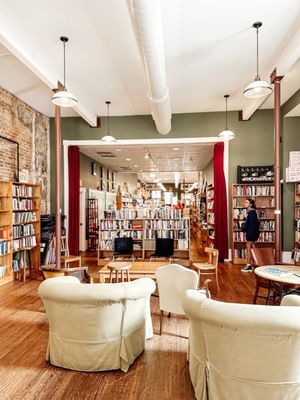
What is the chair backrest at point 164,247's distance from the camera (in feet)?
23.9

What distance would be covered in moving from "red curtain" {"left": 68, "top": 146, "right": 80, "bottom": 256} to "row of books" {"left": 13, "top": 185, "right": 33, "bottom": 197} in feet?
4.99

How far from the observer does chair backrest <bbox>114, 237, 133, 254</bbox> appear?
759 centimetres

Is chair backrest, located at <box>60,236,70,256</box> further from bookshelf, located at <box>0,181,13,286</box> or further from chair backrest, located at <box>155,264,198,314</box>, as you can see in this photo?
chair backrest, located at <box>155,264,198,314</box>

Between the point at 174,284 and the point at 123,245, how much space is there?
4384mm

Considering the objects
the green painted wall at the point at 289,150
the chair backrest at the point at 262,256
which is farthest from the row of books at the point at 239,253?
the chair backrest at the point at 262,256

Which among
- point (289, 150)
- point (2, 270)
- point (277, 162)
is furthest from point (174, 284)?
point (289, 150)

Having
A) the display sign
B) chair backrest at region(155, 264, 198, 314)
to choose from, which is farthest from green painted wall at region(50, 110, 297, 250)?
chair backrest at region(155, 264, 198, 314)

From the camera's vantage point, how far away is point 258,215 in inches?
312

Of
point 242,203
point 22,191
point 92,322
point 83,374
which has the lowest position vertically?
point 83,374

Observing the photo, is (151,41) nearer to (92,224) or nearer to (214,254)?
(214,254)

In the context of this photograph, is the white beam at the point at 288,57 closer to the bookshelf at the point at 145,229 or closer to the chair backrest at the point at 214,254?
the chair backrest at the point at 214,254

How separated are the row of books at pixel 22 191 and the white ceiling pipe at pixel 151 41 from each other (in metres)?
3.44

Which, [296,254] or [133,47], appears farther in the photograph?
[296,254]

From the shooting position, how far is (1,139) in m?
6.25
